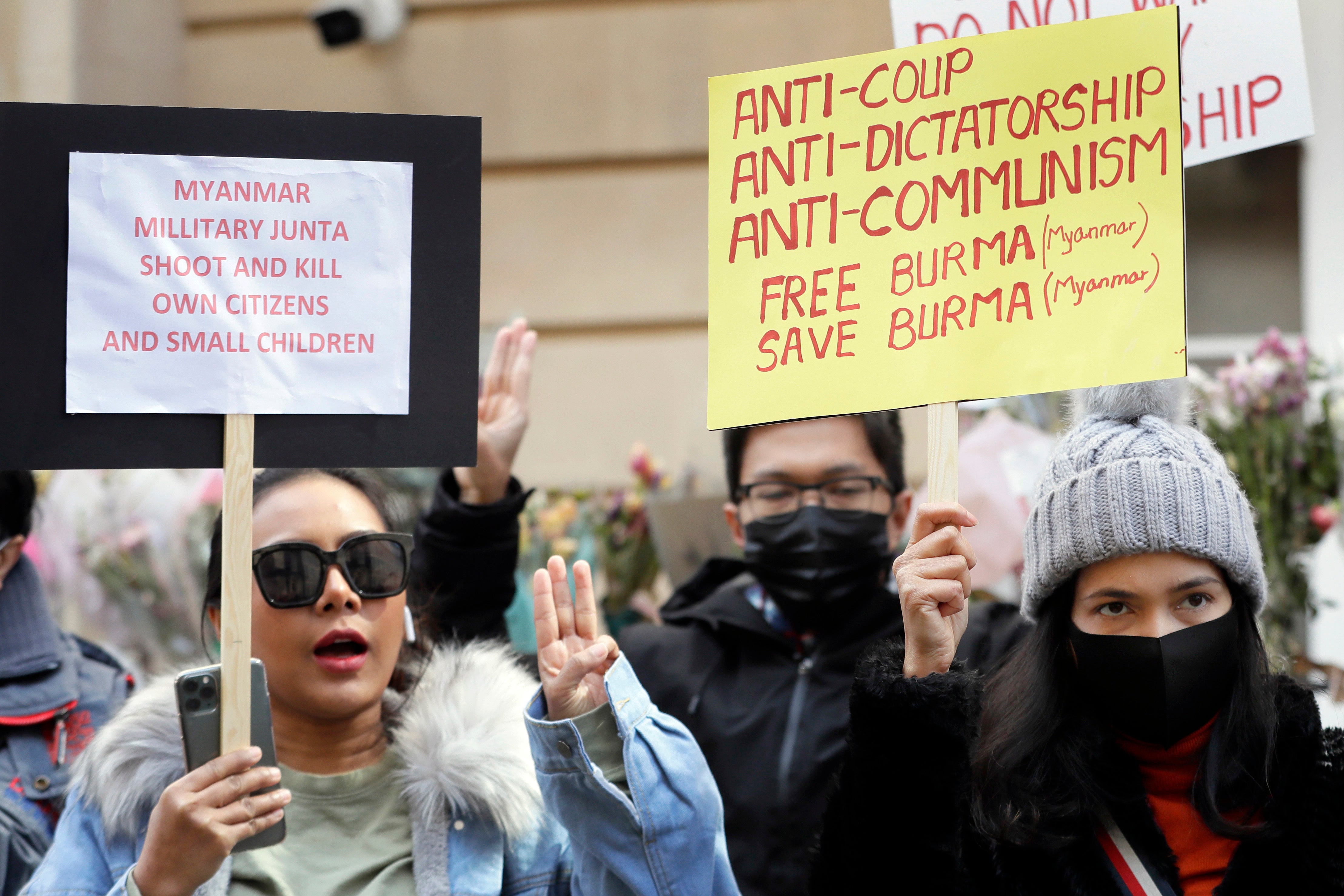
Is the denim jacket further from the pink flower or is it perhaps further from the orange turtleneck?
the pink flower

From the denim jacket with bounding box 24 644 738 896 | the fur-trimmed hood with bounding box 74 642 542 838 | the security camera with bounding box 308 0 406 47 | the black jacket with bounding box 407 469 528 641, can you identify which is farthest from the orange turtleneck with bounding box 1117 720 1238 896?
the security camera with bounding box 308 0 406 47

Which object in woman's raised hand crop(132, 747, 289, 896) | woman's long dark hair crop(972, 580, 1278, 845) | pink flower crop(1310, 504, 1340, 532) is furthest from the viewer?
pink flower crop(1310, 504, 1340, 532)

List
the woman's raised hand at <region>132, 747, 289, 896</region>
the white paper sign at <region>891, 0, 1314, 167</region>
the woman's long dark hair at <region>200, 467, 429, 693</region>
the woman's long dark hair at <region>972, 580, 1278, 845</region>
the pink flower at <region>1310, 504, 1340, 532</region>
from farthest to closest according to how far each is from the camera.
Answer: the pink flower at <region>1310, 504, 1340, 532</region> < the white paper sign at <region>891, 0, 1314, 167</region> < the woman's long dark hair at <region>200, 467, 429, 693</region> < the woman's long dark hair at <region>972, 580, 1278, 845</region> < the woman's raised hand at <region>132, 747, 289, 896</region>

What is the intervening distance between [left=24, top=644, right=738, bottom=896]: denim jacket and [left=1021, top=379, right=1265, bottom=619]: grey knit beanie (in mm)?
683

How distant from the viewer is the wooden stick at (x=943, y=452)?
1.92m

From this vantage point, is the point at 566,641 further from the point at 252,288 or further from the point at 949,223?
the point at 949,223

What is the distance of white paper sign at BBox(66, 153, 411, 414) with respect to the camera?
201 centimetres

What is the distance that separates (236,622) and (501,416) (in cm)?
125

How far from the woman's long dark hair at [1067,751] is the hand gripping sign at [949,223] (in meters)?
0.48

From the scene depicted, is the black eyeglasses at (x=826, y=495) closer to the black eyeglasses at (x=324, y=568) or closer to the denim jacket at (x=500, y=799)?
the denim jacket at (x=500, y=799)

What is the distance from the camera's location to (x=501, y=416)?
10.3 feet

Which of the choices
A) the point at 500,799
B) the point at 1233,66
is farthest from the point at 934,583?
the point at 1233,66

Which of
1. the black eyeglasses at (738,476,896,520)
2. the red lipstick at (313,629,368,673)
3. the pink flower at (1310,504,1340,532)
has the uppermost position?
the black eyeglasses at (738,476,896,520)

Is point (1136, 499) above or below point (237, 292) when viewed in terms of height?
below
